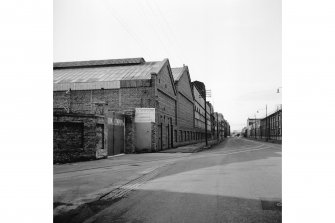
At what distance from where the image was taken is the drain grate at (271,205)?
5.80 m

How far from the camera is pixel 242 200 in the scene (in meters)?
6.51

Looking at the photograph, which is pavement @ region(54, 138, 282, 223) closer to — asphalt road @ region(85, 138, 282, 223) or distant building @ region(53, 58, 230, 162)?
asphalt road @ region(85, 138, 282, 223)

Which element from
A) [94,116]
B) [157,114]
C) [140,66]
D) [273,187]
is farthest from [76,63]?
[273,187]

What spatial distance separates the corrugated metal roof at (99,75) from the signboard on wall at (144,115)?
3144mm

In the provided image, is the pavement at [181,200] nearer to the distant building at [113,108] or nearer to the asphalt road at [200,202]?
the asphalt road at [200,202]

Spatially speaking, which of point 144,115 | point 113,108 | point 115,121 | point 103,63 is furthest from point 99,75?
point 115,121

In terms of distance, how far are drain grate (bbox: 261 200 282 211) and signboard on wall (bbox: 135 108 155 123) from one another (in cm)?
1926

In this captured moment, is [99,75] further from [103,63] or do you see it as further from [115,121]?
[115,121]

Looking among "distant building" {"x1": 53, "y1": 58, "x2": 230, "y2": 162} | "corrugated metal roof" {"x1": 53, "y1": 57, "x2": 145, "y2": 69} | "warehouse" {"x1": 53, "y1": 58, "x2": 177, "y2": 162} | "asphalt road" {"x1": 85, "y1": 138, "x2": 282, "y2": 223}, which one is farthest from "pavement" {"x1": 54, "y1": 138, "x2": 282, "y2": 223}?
→ "corrugated metal roof" {"x1": 53, "y1": 57, "x2": 145, "y2": 69}

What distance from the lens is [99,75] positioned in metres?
29.3

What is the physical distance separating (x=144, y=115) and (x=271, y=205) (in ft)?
64.6

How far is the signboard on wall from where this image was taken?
2520 centimetres
